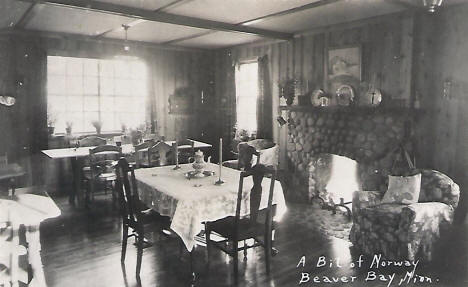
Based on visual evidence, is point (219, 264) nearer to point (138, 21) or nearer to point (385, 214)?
point (385, 214)

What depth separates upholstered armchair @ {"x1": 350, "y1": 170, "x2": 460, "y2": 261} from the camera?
3.30 meters

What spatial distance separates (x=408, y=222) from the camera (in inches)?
Result: 129

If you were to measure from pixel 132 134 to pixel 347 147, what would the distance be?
3508mm

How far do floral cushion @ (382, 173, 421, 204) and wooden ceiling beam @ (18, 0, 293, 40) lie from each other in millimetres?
2917

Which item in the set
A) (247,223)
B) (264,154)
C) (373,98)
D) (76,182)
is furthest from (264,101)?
(247,223)

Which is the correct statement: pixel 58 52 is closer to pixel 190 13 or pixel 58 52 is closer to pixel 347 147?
pixel 190 13

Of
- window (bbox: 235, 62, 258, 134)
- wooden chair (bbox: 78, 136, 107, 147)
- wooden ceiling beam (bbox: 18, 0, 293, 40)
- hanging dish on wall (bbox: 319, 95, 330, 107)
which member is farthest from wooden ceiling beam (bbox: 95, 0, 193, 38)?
hanging dish on wall (bbox: 319, 95, 330, 107)

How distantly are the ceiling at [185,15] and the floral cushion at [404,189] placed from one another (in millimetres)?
1906

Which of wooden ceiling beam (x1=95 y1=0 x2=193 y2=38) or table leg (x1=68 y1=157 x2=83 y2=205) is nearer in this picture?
wooden ceiling beam (x1=95 y1=0 x2=193 y2=38)

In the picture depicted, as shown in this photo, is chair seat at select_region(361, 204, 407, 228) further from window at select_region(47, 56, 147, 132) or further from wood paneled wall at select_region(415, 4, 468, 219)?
window at select_region(47, 56, 147, 132)

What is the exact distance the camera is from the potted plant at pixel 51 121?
6066 mm

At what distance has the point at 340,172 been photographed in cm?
556

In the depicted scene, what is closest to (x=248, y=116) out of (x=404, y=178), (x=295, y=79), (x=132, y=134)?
(x=295, y=79)

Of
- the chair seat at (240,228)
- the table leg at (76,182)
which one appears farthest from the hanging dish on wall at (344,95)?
the table leg at (76,182)
